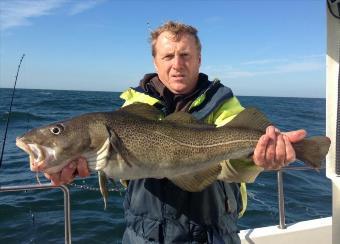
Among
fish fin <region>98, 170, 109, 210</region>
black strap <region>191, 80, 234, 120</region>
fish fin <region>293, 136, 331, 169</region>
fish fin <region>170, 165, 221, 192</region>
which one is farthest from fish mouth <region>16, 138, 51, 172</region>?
fish fin <region>293, 136, 331, 169</region>

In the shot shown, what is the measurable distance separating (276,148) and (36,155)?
174 cm

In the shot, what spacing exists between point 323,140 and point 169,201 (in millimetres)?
1281

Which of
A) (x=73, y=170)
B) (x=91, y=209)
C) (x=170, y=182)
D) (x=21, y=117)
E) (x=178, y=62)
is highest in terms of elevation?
(x=178, y=62)

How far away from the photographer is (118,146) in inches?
118

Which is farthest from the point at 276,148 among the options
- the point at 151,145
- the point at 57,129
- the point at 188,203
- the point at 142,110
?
the point at 57,129

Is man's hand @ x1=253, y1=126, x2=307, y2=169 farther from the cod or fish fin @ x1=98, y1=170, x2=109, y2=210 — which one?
fish fin @ x1=98, y1=170, x2=109, y2=210

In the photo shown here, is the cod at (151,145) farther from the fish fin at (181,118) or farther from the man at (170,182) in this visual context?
the man at (170,182)

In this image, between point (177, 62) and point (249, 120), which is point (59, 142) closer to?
point (177, 62)

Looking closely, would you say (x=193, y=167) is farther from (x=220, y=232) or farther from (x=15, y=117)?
(x=15, y=117)

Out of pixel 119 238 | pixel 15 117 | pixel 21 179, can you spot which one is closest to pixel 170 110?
pixel 119 238

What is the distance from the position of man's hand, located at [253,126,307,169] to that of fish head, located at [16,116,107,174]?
3.84 feet

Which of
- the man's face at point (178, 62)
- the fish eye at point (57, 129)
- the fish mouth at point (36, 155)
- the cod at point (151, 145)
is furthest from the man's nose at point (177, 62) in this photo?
the fish mouth at point (36, 155)

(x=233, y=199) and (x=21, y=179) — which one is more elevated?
(x=233, y=199)

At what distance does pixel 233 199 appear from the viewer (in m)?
3.42
